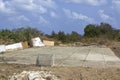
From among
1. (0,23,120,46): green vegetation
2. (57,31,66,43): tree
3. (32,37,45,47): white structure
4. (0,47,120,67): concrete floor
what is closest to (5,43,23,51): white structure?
(0,23,120,46): green vegetation

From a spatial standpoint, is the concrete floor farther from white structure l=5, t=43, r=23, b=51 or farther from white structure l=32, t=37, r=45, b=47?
white structure l=32, t=37, r=45, b=47

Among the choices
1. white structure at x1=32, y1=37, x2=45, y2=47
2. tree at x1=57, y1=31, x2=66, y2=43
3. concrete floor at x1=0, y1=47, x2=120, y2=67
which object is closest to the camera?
concrete floor at x1=0, y1=47, x2=120, y2=67

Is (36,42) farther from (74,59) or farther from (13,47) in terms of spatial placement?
(74,59)

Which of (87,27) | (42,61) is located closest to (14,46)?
(42,61)


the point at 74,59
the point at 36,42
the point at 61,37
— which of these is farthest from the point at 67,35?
the point at 74,59

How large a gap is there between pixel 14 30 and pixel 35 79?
3435 centimetres

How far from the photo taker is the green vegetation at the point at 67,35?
40.2 meters

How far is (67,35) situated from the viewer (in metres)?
57.2

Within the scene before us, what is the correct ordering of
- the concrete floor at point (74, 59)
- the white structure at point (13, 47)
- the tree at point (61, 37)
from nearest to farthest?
the concrete floor at point (74, 59) → the white structure at point (13, 47) → the tree at point (61, 37)

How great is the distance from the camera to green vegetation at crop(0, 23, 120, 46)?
132ft

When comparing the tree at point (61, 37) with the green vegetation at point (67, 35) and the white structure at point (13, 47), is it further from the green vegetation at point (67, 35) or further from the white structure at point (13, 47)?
the white structure at point (13, 47)

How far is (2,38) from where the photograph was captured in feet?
127

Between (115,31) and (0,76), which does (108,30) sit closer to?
(115,31)

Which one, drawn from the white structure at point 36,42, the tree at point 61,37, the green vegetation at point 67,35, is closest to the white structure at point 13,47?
the green vegetation at point 67,35
